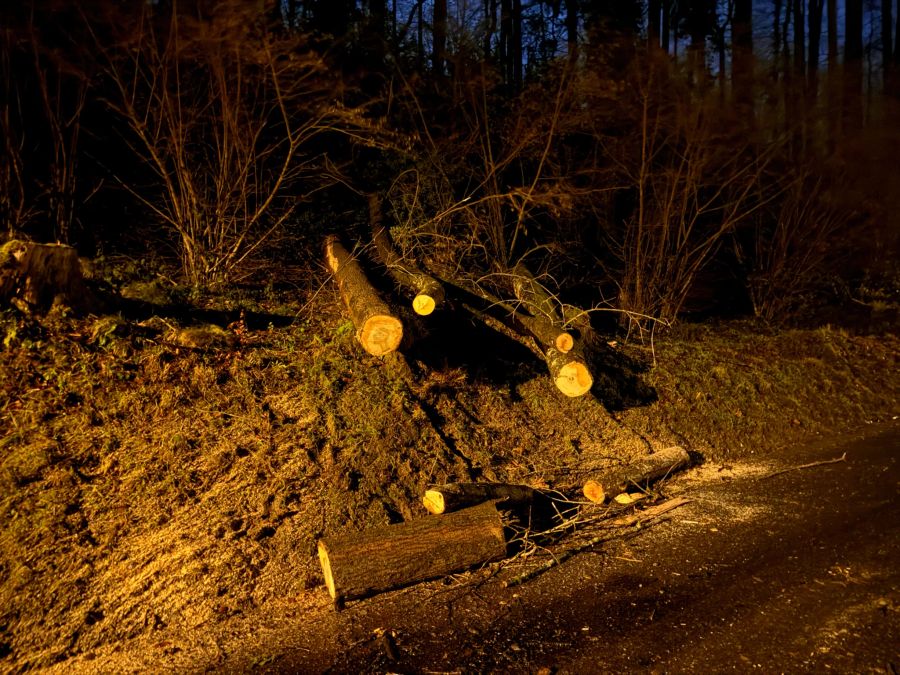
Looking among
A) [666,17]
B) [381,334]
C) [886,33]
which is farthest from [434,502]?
[886,33]

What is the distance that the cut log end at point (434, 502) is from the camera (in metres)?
4.23

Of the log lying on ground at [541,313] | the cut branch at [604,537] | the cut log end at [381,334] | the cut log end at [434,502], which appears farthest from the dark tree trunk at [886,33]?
the cut log end at [434,502]

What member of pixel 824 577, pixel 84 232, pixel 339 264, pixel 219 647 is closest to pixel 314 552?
pixel 219 647

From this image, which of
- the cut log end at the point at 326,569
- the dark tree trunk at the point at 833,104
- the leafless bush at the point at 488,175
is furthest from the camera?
the dark tree trunk at the point at 833,104

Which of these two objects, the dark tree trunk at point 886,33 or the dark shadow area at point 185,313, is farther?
the dark tree trunk at point 886,33

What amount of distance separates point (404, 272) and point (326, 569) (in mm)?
4216

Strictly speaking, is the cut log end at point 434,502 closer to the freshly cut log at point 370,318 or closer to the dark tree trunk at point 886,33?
the freshly cut log at point 370,318

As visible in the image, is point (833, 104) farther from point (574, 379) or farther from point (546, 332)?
point (574, 379)

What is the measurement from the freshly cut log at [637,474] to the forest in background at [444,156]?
5.16ft

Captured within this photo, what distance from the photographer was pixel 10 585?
3389 mm

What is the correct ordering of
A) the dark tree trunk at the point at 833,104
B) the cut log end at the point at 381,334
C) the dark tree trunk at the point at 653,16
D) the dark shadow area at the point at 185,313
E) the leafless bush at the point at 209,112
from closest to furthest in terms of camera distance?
the cut log end at the point at 381,334
the dark shadow area at the point at 185,313
the leafless bush at the point at 209,112
the dark tree trunk at the point at 833,104
the dark tree trunk at the point at 653,16

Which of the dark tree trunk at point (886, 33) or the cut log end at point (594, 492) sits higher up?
the dark tree trunk at point (886, 33)

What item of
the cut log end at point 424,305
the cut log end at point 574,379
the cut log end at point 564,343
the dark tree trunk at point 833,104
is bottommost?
the cut log end at point 574,379

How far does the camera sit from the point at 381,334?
17.6 feet
